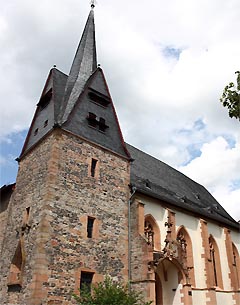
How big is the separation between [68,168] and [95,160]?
80.5 inches

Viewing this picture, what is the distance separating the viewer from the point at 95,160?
1841 centimetres

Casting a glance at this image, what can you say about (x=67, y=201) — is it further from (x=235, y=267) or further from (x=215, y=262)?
(x=235, y=267)

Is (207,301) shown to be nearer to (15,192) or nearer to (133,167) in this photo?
(133,167)

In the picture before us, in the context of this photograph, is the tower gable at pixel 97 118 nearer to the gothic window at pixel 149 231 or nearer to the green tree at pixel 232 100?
the gothic window at pixel 149 231

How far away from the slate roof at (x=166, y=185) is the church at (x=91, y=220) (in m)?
0.16

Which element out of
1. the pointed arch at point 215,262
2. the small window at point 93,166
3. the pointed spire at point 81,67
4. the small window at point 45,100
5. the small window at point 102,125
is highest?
the pointed spire at point 81,67

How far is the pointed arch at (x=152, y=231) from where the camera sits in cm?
1912

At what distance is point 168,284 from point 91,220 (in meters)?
6.27

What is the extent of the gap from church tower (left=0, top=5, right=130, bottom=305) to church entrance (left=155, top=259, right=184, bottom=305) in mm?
3288

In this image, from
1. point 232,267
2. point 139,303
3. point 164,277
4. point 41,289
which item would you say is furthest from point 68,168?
point 232,267

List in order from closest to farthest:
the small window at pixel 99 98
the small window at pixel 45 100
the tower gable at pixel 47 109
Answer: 1. the tower gable at pixel 47 109
2. the small window at pixel 45 100
3. the small window at pixel 99 98

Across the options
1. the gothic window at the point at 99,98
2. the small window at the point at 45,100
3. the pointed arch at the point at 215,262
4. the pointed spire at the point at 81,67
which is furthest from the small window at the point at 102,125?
the pointed arch at the point at 215,262

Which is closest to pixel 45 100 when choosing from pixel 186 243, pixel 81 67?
pixel 81 67

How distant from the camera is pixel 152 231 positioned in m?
19.5
